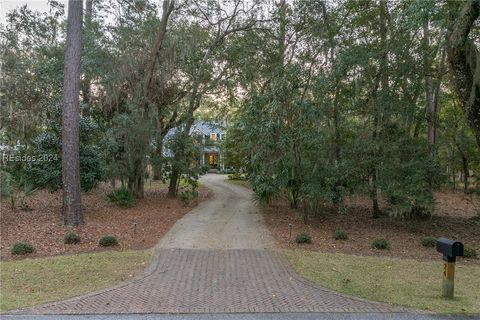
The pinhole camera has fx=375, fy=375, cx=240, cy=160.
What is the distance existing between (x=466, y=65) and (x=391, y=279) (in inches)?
201

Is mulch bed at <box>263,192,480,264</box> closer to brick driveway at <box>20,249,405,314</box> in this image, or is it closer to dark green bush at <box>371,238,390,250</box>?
dark green bush at <box>371,238,390,250</box>

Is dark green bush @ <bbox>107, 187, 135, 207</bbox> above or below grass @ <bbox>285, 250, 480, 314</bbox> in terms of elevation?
above

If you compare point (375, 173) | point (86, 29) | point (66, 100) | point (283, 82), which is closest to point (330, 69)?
point (283, 82)

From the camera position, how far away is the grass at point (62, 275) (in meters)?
5.41

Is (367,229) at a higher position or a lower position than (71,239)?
lower

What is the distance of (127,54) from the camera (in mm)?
14008

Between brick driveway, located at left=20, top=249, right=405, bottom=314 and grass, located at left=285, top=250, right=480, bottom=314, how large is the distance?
361 millimetres

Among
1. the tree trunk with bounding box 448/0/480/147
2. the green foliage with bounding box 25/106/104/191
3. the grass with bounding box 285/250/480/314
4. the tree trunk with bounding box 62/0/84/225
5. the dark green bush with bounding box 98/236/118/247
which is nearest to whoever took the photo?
the grass with bounding box 285/250/480/314

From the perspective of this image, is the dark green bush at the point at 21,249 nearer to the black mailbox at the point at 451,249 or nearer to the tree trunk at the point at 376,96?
the black mailbox at the point at 451,249

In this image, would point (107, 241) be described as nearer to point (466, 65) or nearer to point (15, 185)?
point (15, 185)

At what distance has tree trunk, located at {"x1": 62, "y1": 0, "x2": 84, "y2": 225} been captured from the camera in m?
9.88

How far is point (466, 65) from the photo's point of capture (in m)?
8.27

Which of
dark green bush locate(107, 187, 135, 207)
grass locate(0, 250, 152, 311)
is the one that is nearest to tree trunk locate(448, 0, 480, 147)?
grass locate(0, 250, 152, 311)

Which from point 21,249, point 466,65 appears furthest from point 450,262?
point 21,249
